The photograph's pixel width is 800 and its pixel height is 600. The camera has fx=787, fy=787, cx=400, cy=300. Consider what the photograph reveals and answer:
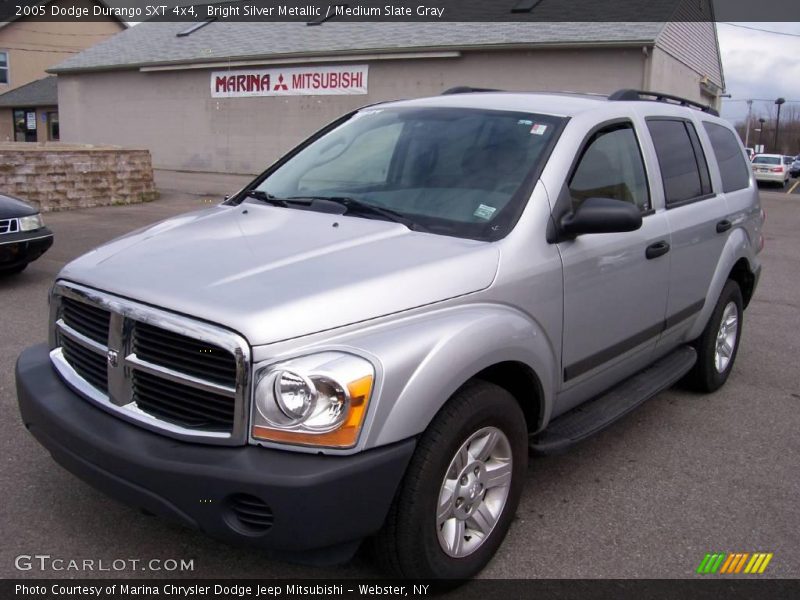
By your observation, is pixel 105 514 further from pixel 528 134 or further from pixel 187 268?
pixel 528 134

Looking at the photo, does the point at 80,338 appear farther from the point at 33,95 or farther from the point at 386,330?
the point at 33,95

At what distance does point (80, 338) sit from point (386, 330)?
4.06ft

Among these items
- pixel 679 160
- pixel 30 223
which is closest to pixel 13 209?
pixel 30 223

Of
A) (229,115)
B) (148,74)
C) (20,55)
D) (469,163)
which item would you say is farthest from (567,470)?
(20,55)

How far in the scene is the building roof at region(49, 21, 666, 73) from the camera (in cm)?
1934

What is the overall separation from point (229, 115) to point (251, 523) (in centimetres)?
2525

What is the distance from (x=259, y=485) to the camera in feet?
7.91

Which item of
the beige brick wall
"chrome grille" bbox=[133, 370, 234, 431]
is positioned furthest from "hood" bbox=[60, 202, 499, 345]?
the beige brick wall

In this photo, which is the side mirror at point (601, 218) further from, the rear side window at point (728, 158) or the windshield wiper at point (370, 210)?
the rear side window at point (728, 158)

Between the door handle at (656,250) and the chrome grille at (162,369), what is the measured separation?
2.36m

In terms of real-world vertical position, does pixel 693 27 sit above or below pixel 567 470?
above

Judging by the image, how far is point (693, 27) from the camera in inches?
917

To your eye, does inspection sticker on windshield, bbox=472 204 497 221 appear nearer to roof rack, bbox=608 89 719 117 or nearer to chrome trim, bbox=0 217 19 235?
roof rack, bbox=608 89 719 117

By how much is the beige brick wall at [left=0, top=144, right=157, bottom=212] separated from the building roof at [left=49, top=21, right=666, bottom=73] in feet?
29.4
